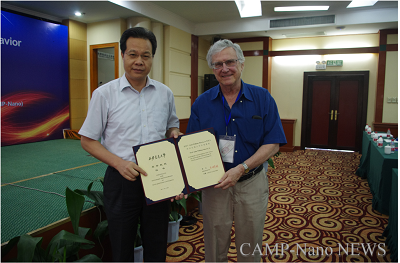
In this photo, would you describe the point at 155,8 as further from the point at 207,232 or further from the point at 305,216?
the point at 207,232

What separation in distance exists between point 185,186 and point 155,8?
4.88 metres

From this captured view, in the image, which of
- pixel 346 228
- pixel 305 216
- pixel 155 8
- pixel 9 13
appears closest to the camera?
pixel 346 228

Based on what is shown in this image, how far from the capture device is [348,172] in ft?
16.3

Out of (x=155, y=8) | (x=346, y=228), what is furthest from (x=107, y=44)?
(x=346, y=228)

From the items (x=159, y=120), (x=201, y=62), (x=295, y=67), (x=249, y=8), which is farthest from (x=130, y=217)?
(x=295, y=67)

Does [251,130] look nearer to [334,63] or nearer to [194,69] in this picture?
[194,69]

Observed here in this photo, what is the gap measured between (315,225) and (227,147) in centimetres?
189

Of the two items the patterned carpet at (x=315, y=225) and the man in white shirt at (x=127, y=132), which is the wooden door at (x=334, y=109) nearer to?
the patterned carpet at (x=315, y=225)

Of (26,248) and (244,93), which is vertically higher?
(244,93)

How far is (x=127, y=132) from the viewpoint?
1402 millimetres

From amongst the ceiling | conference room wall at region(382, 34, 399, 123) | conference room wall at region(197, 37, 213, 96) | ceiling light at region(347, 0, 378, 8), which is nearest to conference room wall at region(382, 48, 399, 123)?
conference room wall at region(382, 34, 399, 123)

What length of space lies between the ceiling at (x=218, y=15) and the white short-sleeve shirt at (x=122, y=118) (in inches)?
152

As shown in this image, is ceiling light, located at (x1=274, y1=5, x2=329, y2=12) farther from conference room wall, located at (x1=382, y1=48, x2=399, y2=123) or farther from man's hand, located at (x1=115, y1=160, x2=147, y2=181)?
man's hand, located at (x1=115, y1=160, x2=147, y2=181)

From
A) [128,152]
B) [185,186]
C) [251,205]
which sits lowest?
[251,205]
